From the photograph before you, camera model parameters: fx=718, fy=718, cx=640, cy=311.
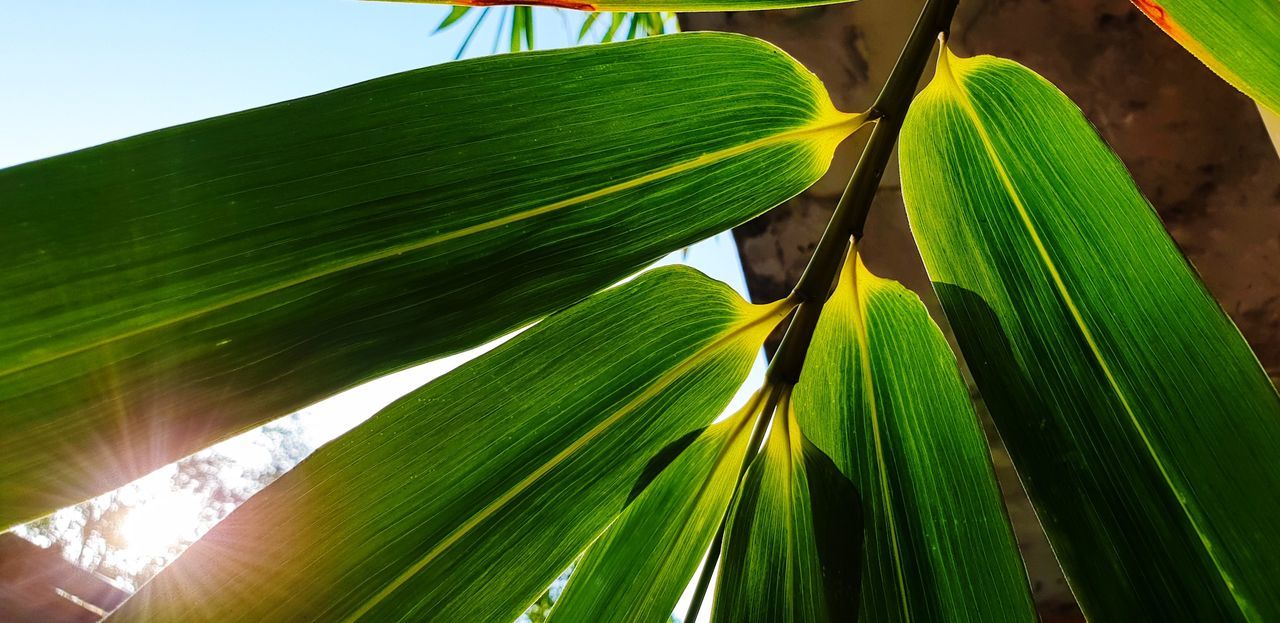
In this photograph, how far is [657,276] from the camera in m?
0.35

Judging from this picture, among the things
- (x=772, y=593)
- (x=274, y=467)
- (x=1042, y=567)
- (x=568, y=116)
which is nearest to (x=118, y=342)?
(x=568, y=116)

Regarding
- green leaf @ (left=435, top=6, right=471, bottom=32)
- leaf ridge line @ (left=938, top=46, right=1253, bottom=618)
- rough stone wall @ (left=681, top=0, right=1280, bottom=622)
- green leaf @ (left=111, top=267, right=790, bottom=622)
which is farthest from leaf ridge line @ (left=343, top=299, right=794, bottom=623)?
green leaf @ (left=435, top=6, right=471, bottom=32)

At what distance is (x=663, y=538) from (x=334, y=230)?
22 cm

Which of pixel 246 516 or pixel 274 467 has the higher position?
pixel 274 467

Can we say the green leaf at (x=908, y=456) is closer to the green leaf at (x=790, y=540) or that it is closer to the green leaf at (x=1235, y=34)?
the green leaf at (x=790, y=540)

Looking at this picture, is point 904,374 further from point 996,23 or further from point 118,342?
point 996,23

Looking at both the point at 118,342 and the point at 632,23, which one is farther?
the point at 632,23

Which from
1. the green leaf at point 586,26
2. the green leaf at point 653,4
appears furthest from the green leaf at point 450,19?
the green leaf at point 653,4

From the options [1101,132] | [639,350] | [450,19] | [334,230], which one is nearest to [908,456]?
[639,350]

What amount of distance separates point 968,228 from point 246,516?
33 centimetres

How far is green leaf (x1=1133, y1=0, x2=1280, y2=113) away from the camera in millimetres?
295

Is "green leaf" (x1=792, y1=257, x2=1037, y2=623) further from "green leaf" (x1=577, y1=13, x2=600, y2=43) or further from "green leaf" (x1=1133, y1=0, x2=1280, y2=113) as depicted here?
"green leaf" (x1=577, y1=13, x2=600, y2=43)

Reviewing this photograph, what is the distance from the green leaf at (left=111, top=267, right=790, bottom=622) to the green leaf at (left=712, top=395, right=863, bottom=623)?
0.04m

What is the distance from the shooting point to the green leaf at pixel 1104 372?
26cm
